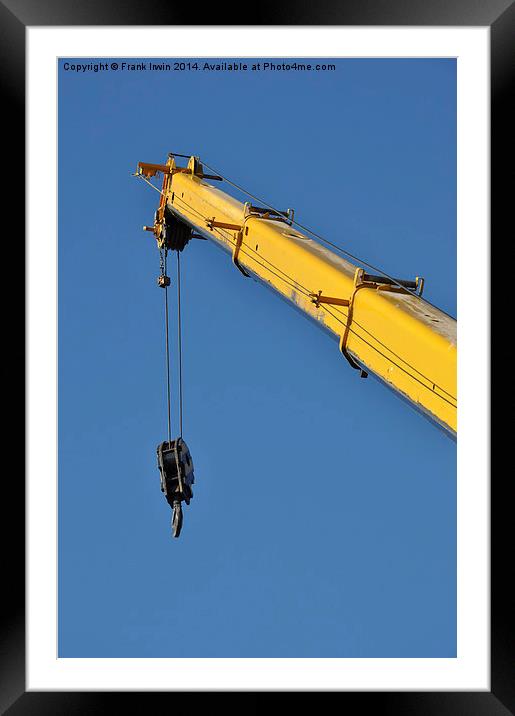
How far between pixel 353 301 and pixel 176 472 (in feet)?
10.3

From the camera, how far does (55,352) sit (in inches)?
241

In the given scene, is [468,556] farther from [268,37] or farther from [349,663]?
[268,37]

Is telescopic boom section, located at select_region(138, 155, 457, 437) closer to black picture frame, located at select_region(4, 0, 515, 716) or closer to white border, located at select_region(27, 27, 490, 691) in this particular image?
white border, located at select_region(27, 27, 490, 691)

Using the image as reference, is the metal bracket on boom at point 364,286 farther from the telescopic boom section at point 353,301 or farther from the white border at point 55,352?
the white border at point 55,352

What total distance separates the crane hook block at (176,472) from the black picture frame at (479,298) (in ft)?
7.72

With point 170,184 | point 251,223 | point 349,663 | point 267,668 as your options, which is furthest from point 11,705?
point 170,184

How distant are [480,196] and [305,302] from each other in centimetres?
159

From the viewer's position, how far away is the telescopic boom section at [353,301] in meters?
5.20

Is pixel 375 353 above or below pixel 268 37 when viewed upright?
below

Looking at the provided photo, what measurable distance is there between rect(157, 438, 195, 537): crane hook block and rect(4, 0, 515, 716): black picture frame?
235cm

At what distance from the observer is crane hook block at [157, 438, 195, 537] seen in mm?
8234

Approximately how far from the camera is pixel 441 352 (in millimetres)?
5090

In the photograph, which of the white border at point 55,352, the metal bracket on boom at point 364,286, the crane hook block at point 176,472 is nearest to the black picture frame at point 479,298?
the white border at point 55,352

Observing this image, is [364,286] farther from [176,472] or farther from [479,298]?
[176,472]
